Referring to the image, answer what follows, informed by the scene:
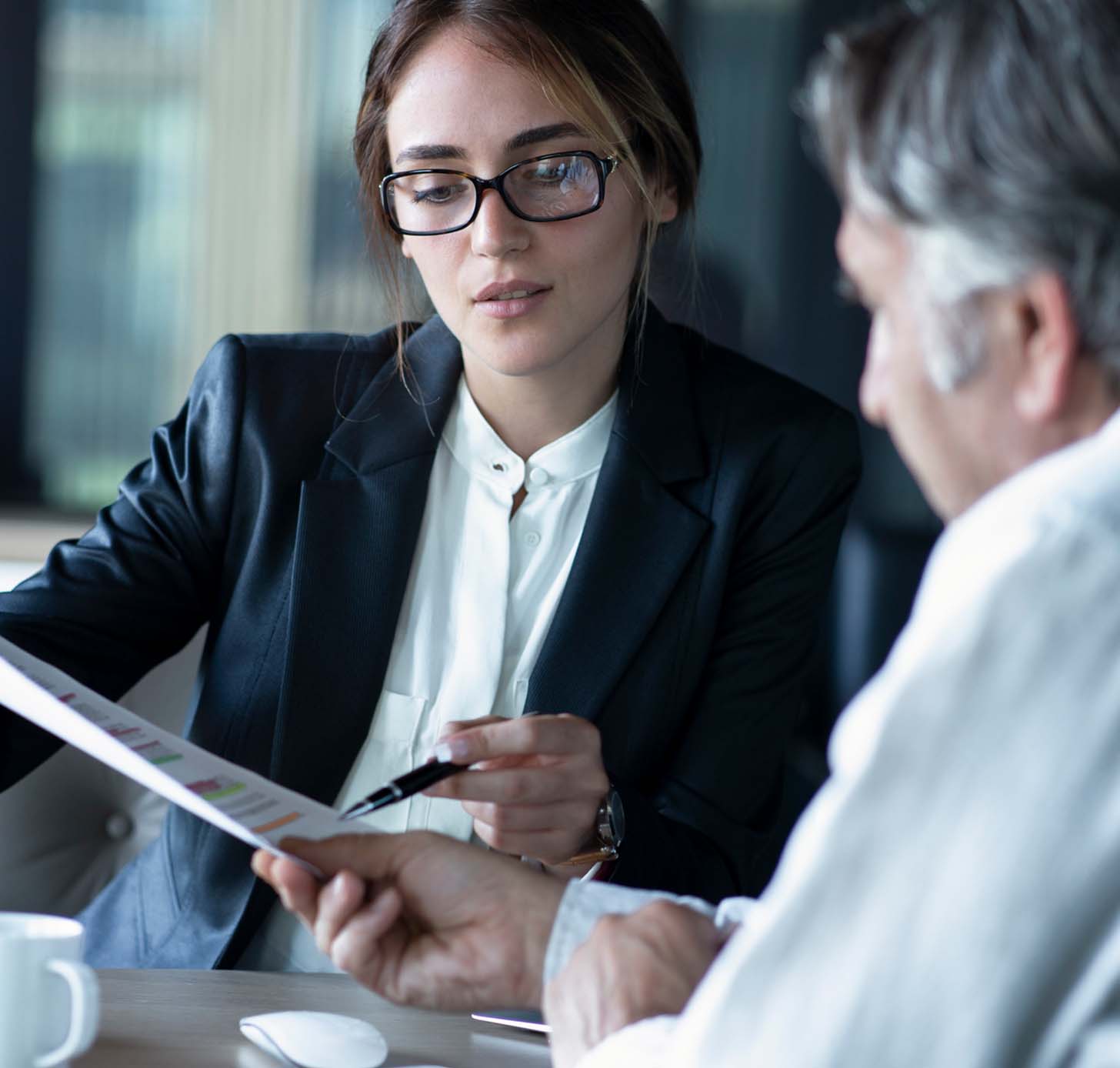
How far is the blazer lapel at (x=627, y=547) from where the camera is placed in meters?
1.46

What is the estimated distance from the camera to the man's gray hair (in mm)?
667

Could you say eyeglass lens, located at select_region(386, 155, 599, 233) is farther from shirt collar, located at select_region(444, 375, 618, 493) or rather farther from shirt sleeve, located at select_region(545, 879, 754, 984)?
shirt sleeve, located at select_region(545, 879, 754, 984)

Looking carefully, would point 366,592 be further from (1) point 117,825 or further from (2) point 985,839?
(2) point 985,839

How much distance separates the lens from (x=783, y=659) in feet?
5.06

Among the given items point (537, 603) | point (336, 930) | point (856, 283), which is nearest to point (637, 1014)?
point (336, 930)

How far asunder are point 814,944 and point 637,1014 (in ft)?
0.73

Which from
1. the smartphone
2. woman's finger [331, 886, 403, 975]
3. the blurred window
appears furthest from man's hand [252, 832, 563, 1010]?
the blurred window

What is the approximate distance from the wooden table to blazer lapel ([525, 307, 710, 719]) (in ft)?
1.54

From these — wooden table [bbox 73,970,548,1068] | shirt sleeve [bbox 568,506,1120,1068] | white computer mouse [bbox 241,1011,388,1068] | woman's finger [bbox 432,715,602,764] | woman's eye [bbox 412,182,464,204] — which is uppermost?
woman's eye [bbox 412,182,464,204]

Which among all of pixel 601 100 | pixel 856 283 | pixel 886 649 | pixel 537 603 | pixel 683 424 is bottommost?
pixel 886 649

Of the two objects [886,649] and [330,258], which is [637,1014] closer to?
[886,649]

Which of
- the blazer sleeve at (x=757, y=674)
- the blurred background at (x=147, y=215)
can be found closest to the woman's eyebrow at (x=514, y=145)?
the blazer sleeve at (x=757, y=674)

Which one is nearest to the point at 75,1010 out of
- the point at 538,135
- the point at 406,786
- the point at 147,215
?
the point at 406,786

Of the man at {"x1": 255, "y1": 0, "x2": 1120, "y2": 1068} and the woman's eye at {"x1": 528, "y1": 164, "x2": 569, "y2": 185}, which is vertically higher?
the woman's eye at {"x1": 528, "y1": 164, "x2": 569, "y2": 185}
